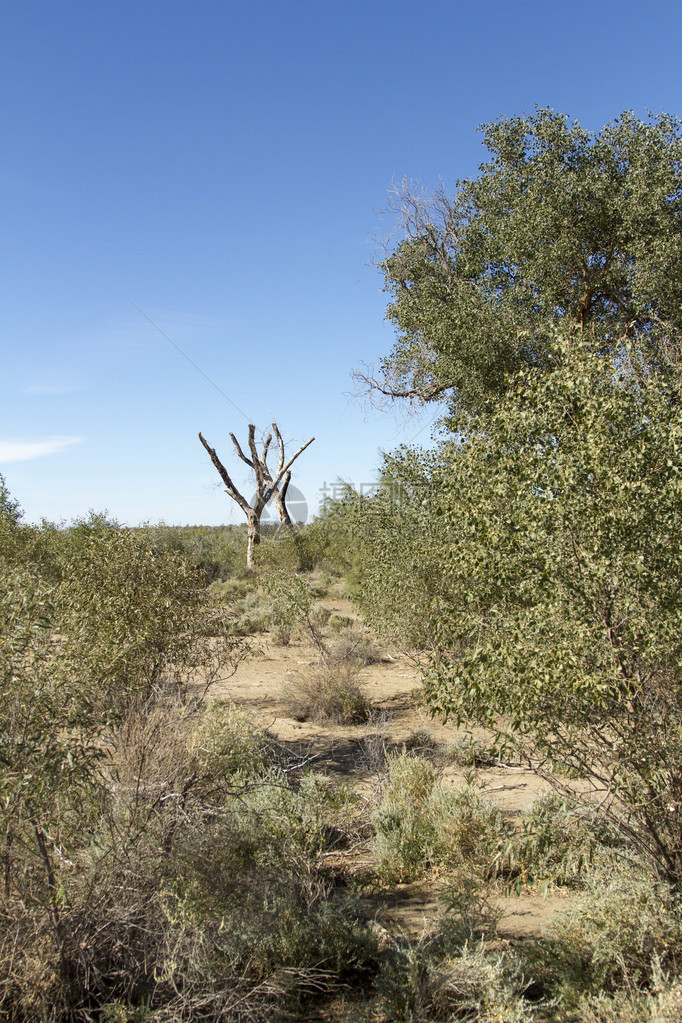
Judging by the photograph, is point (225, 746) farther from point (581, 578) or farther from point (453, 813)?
point (581, 578)

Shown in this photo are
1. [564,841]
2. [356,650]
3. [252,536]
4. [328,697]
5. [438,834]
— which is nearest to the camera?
[564,841]

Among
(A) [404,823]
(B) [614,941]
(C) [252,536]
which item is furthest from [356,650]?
(C) [252,536]

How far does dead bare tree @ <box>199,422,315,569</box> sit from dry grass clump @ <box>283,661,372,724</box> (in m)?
16.4

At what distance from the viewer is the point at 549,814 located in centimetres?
562

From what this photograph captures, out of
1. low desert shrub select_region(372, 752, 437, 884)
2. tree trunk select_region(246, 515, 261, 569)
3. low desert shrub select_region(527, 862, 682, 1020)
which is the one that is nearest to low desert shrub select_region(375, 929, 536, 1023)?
low desert shrub select_region(527, 862, 682, 1020)

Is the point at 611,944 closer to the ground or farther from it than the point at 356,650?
closer to the ground

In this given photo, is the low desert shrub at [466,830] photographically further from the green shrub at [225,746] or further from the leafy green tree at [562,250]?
the leafy green tree at [562,250]

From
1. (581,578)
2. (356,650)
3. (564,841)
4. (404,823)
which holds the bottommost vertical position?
(404,823)

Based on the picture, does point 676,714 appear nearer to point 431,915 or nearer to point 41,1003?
point 431,915

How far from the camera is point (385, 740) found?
10234 mm

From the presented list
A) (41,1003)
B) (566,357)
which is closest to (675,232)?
(566,357)

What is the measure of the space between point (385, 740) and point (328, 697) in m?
1.74

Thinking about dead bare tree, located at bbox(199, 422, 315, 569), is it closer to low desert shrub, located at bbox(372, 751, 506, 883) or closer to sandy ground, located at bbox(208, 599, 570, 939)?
sandy ground, located at bbox(208, 599, 570, 939)

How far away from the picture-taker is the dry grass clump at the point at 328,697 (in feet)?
38.0
